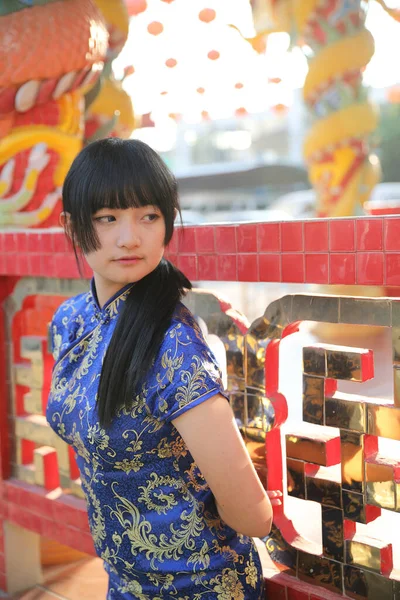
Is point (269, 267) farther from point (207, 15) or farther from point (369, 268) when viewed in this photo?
point (207, 15)

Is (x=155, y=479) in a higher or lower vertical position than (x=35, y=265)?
lower

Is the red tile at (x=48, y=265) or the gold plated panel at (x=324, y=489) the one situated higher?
the red tile at (x=48, y=265)

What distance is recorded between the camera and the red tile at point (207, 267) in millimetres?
1261

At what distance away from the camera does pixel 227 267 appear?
4.05 ft

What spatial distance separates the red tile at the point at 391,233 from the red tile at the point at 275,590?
0.63m

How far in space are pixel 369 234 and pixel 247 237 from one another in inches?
10.1

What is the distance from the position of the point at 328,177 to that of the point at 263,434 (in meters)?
4.24

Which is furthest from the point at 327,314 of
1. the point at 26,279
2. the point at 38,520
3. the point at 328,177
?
the point at 328,177

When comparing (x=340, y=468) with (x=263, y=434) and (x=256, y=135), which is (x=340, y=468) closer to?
(x=263, y=434)

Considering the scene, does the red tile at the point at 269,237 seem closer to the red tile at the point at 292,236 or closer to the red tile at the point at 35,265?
the red tile at the point at 292,236

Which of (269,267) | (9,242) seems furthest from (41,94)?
(269,267)

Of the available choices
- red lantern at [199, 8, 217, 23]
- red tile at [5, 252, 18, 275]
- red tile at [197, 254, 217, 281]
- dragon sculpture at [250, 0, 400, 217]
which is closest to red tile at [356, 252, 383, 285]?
red tile at [197, 254, 217, 281]

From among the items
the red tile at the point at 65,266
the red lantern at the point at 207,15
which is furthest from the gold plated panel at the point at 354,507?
the red lantern at the point at 207,15

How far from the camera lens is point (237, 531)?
970 mm
